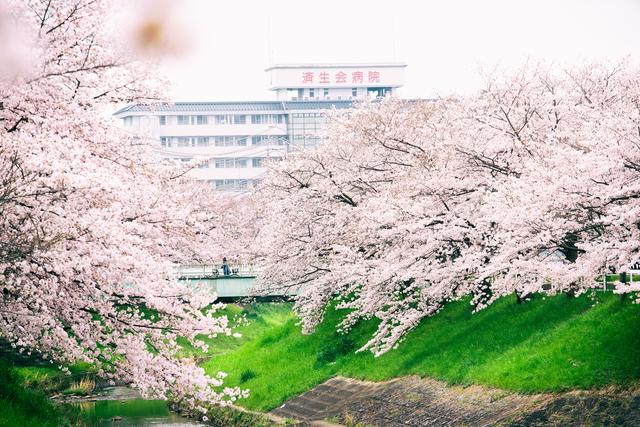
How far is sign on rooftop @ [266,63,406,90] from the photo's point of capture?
137m

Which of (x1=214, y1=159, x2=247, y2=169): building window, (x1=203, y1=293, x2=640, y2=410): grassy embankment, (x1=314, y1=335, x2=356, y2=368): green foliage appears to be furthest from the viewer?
(x1=214, y1=159, x2=247, y2=169): building window

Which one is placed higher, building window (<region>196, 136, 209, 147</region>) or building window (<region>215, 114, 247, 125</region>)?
building window (<region>215, 114, 247, 125</region>)

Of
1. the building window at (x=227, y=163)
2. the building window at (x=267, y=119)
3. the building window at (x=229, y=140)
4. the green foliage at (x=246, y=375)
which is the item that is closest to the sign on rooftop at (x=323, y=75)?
the building window at (x=267, y=119)

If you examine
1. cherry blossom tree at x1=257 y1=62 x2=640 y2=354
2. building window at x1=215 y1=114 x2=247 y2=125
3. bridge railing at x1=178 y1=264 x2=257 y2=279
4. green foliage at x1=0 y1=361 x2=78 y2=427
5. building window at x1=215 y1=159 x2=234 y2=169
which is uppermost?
building window at x1=215 y1=114 x2=247 y2=125

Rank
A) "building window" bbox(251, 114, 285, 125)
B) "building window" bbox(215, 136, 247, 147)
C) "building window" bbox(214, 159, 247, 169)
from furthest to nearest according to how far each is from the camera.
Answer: "building window" bbox(214, 159, 247, 169) < "building window" bbox(251, 114, 285, 125) < "building window" bbox(215, 136, 247, 147)

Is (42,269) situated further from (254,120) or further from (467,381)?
(254,120)

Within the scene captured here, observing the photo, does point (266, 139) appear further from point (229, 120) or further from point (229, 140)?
point (229, 120)

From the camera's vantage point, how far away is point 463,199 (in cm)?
2967

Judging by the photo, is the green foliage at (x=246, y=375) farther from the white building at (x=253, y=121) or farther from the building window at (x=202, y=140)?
the building window at (x=202, y=140)

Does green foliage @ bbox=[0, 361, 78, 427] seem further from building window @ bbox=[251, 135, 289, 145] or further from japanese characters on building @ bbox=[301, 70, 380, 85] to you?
japanese characters on building @ bbox=[301, 70, 380, 85]

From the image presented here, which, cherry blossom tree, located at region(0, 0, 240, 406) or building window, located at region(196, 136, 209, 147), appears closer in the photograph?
cherry blossom tree, located at region(0, 0, 240, 406)

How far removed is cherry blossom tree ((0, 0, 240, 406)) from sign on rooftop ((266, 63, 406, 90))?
117 meters

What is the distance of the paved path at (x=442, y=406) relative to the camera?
787 inches

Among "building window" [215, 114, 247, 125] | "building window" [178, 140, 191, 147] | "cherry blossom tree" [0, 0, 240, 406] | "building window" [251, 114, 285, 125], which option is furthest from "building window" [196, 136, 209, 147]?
"cherry blossom tree" [0, 0, 240, 406]
